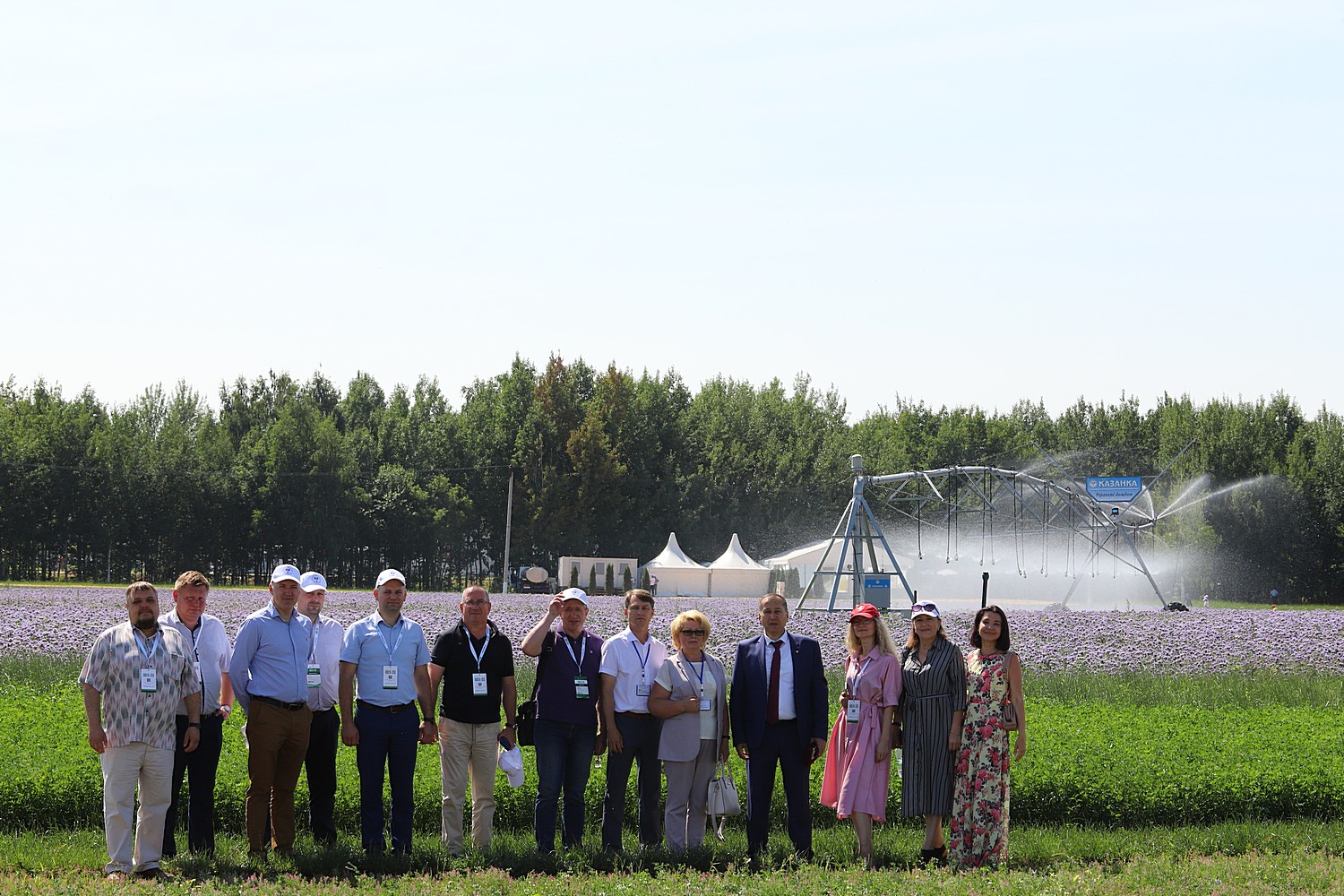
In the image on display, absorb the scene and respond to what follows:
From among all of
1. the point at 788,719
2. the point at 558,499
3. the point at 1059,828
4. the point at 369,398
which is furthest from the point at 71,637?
the point at 369,398

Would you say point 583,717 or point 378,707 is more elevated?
point 378,707

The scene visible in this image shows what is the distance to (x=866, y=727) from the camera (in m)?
10.0

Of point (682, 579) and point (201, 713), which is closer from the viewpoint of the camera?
point (201, 713)

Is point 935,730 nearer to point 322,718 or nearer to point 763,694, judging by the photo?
point 763,694

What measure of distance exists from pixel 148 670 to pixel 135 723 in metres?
0.37

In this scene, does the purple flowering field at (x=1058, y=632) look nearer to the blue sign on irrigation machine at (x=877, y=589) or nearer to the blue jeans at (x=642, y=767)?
the blue sign on irrigation machine at (x=877, y=589)

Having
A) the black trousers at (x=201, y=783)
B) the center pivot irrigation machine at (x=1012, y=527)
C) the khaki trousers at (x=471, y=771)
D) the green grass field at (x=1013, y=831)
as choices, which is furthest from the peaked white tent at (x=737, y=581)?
the black trousers at (x=201, y=783)

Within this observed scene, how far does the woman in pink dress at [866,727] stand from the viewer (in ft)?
32.2

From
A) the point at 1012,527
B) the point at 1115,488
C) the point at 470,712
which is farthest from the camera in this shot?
the point at 1012,527

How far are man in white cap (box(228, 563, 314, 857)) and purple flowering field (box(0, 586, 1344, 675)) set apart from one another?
9.51 metres

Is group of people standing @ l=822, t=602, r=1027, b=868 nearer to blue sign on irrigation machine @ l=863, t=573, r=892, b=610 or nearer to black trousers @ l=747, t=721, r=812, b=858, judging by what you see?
black trousers @ l=747, t=721, r=812, b=858

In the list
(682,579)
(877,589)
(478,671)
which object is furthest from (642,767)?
(682,579)

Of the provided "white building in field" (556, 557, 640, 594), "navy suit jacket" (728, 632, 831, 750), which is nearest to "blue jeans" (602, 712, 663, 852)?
"navy suit jacket" (728, 632, 831, 750)

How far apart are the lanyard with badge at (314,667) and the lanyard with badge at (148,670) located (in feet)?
3.66
